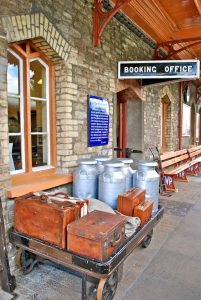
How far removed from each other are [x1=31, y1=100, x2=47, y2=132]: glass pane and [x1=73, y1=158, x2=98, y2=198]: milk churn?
0.72m

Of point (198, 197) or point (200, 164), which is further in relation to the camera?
point (200, 164)

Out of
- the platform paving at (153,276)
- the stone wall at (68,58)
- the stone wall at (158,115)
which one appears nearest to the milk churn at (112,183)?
the stone wall at (68,58)

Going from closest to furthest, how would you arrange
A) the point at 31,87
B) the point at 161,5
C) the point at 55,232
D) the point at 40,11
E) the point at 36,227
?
1. the point at 55,232
2. the point at 36,227
3. the point at 40,11
4. the point at 31,87
5. the point at 161,5

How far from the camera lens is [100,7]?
12.3 feet

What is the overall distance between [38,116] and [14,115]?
402 mm

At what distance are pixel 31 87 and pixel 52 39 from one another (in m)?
0.63

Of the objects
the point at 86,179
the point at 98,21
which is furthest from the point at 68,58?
the point at 86,179

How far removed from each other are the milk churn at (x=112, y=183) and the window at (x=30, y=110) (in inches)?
33.0

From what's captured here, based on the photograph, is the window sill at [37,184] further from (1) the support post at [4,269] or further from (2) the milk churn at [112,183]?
(2) the milk churn at [112,183]

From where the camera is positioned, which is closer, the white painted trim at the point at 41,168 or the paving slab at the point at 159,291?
the paving slab at the point at 159,291

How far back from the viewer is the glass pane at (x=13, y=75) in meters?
2.89

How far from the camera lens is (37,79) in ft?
10.8

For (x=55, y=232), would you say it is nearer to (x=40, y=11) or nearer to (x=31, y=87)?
(x=31, y=87)

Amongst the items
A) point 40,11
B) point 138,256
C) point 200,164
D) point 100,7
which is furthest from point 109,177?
point 200,164
